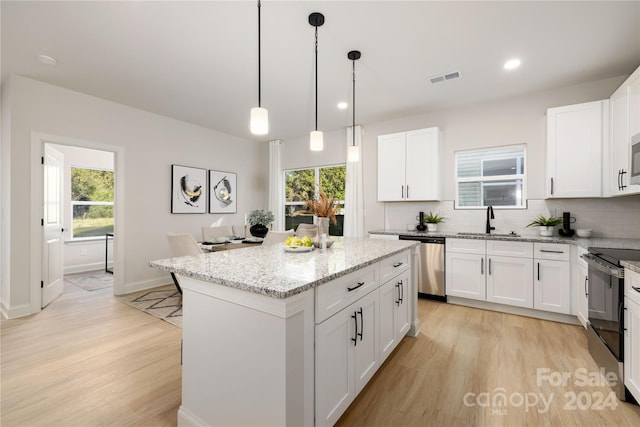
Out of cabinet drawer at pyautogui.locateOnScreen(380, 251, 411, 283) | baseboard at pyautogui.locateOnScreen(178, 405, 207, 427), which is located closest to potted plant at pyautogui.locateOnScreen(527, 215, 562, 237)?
cabinet drawer at pyautogui.locateOnScreen(380, 251, 411, 283)

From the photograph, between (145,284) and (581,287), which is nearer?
(581,287)

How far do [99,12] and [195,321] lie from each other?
2464mm

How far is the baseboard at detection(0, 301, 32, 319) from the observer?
3.17 m

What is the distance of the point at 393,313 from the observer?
228 cm

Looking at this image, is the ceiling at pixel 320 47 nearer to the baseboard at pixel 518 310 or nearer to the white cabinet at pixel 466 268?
the white cabinet at pixel 466 268

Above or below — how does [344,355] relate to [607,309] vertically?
below

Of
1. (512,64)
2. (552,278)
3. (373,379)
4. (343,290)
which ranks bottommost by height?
(373,379)

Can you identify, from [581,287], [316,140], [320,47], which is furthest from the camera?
[581,287]

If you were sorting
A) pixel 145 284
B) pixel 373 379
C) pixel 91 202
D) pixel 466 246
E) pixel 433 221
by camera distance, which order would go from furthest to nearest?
1. pixel 91 202
2. pixel 145 284
3. pixel 433 221
4. pixel 466 246
5. pixel 373 379

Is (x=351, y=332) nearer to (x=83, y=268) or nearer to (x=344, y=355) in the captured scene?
(x=344, y=355)

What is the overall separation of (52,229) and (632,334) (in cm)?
584

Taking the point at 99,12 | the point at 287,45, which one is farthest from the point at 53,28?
the point at 287,45

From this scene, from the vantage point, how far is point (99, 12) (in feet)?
7.13

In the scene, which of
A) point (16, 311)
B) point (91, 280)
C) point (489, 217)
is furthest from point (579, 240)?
point (91, 280)
